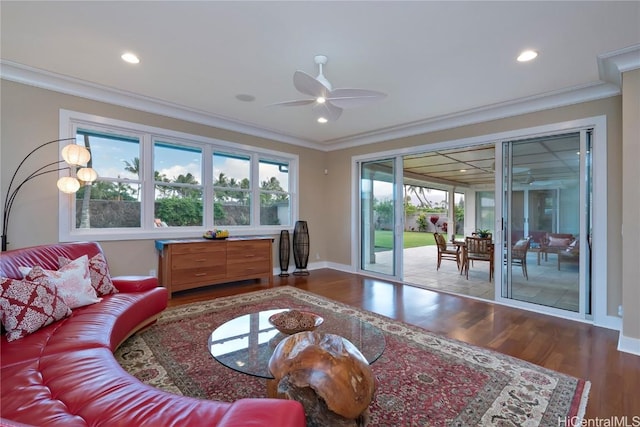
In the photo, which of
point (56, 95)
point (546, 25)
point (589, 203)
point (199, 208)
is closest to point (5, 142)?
point (56, 95)

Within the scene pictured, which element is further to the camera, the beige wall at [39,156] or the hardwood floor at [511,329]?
the beige wall at [39,156]

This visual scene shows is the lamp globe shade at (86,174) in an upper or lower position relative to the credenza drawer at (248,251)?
upper

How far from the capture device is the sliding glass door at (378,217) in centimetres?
558

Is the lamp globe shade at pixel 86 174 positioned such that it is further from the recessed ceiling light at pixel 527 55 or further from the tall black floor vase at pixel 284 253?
the recessed ceiling light at pixel 527 55

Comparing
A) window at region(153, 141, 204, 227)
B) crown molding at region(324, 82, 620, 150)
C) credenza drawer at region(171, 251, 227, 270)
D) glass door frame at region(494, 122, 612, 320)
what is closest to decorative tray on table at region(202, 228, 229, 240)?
credenza drawer at region(171, 251, 227, 270)

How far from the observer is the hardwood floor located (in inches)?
82.7

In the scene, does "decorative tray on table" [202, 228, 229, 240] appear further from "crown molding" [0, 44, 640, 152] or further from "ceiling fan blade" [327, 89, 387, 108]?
"ceiling fan blade" [327, 89, 387, 108]

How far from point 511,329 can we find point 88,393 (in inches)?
143

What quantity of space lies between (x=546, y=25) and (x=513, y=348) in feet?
9.08

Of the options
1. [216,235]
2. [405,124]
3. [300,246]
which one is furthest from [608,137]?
[216,235]

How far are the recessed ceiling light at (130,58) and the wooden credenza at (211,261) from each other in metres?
2.23

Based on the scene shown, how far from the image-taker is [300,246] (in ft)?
19.2

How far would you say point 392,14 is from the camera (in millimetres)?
2279

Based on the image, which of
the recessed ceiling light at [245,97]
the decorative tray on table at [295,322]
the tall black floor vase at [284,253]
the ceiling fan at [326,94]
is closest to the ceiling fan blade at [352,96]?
the ceiling fan at [326,94]
